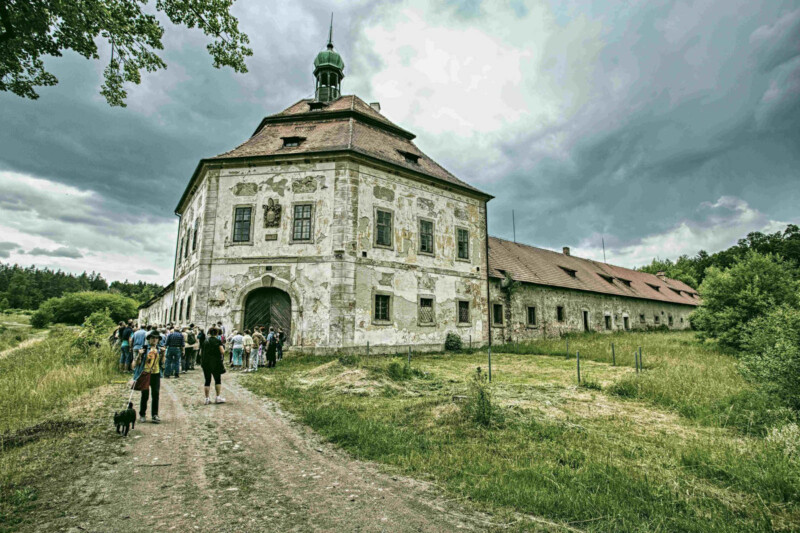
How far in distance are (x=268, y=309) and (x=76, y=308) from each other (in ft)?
209

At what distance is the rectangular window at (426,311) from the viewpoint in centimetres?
1961

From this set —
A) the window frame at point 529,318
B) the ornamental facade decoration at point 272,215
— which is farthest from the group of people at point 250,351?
the window frame at point 529,318

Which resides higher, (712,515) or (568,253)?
(568,253)

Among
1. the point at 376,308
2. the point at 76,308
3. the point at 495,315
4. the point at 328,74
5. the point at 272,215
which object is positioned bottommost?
the point at 495,315

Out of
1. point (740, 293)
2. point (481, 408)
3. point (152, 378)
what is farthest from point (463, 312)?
point (152, 378)

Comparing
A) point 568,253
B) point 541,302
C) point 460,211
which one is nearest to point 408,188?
point 460,211

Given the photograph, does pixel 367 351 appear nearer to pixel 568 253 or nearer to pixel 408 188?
pixel 408 188

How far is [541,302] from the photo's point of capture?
86.4 ft

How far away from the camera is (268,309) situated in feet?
58.2

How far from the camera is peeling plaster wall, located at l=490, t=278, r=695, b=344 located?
78.1ft

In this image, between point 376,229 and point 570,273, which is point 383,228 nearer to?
point 376,229

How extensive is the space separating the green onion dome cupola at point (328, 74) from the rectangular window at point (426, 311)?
1491 cm

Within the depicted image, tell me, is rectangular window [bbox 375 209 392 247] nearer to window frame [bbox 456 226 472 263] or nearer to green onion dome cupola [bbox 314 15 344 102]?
window frame [bbox 456 226 472 263]

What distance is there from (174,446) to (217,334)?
3.21 meters
